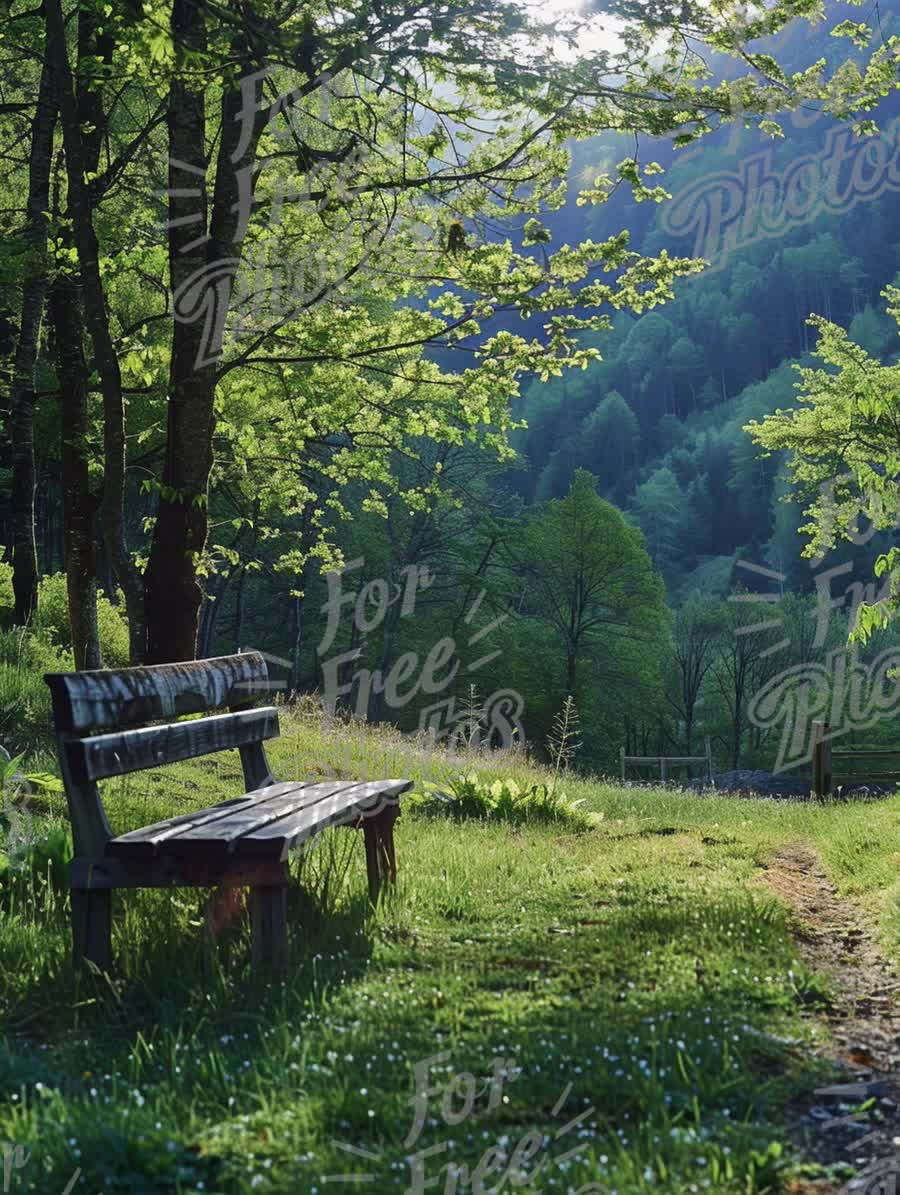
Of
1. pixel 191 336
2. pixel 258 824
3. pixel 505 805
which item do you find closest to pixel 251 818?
pixel 258 824

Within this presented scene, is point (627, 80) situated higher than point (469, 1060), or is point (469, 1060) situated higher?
point (627, 80)

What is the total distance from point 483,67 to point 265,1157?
5496 millimetres

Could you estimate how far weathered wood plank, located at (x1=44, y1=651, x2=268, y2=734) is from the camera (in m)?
4.00

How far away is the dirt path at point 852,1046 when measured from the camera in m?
2.80

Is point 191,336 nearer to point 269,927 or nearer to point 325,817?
point 325,817

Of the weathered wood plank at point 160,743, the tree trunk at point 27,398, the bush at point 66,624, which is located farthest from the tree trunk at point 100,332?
the bush at point 66,624

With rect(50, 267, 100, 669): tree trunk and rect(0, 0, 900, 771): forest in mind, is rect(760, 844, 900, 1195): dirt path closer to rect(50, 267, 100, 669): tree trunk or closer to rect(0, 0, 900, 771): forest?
rect(0, 0, 900, 771): forest

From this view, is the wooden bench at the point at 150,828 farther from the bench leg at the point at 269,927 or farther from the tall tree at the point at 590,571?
the tall tree at the point at 590,571

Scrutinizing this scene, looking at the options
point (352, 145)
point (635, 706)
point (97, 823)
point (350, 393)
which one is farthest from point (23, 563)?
point (635, 706)

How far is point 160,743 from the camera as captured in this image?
454 cm

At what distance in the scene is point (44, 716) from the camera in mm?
10211

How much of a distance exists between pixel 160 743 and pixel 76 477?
7.50 m

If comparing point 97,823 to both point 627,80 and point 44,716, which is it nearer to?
point 627,80

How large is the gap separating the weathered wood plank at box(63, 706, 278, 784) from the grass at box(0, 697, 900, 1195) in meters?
0.65
